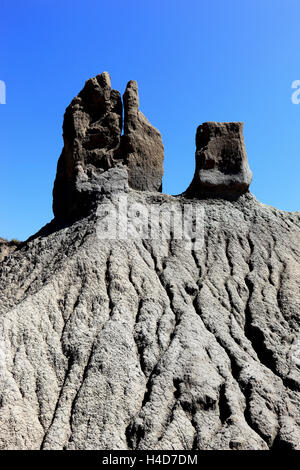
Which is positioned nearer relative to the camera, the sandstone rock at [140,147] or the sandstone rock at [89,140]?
the sandstone rock at [89,140]

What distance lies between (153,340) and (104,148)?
12153 millimetres

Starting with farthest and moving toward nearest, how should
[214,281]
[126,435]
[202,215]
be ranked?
[202,215], [214,281], [126,435]

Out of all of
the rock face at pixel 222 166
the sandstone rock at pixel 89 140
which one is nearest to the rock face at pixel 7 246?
the sandstone rock at pixel 89 140

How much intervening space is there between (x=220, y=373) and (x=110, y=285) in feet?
20.0

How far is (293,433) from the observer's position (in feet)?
51.4

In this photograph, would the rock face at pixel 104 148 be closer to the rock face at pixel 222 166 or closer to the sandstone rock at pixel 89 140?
the sandstone rock at pixel 89 140

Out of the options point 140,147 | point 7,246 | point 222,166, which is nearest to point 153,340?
point 222,166

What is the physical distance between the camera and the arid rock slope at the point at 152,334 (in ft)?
51.9

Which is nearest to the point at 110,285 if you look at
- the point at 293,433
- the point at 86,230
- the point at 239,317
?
the point at 86,230

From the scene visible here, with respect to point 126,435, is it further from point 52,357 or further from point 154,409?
point 52,357

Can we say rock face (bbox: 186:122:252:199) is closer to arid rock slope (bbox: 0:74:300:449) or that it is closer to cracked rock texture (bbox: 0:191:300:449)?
arid rock slope (bbox: 0:74:300:449)

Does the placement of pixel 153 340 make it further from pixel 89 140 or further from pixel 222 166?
pixel 89 140

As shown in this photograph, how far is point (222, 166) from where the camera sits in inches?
1058

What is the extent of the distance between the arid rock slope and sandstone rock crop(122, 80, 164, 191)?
97 cm
